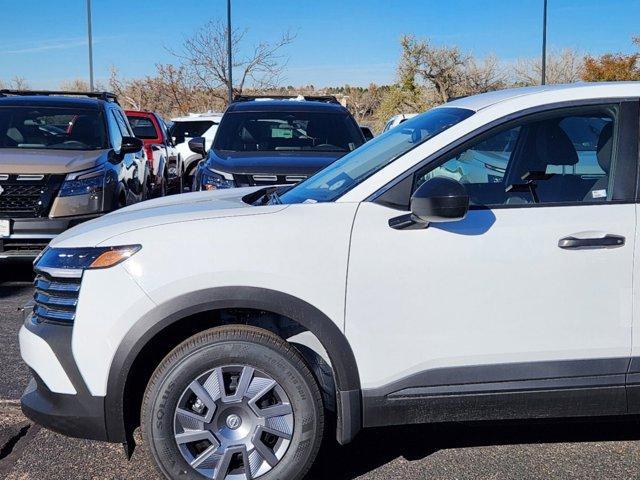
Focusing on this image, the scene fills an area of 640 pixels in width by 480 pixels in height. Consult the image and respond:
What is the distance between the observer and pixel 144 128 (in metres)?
15.6

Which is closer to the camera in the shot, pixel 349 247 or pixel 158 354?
pixel 349 247

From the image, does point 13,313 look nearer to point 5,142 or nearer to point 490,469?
point 5,142

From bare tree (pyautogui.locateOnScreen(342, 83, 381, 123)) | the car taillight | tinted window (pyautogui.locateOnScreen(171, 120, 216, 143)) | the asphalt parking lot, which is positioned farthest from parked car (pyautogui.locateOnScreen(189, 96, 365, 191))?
bare tree (pyautogui.locateOnScreen(342, 83, 381, 123))

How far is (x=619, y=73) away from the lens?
28.3 m

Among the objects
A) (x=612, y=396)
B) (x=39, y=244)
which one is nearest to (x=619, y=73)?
(x=39, y=244)

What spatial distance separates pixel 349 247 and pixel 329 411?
2.71 feet

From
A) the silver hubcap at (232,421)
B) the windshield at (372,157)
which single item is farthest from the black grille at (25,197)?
the silver hubcap at (232,421)

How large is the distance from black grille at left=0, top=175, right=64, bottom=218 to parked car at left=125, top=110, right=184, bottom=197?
180 inches

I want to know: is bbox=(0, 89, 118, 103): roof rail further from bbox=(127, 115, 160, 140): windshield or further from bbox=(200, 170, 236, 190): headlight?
bbox=(127, 115, 160, 140): windshield

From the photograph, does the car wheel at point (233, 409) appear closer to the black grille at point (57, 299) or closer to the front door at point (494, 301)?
the front door at point (494, 301)

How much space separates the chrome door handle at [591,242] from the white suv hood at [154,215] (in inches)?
50.1

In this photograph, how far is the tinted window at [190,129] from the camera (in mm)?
20094

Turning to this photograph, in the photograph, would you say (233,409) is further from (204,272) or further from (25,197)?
(25,197)

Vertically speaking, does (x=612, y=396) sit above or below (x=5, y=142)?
below
